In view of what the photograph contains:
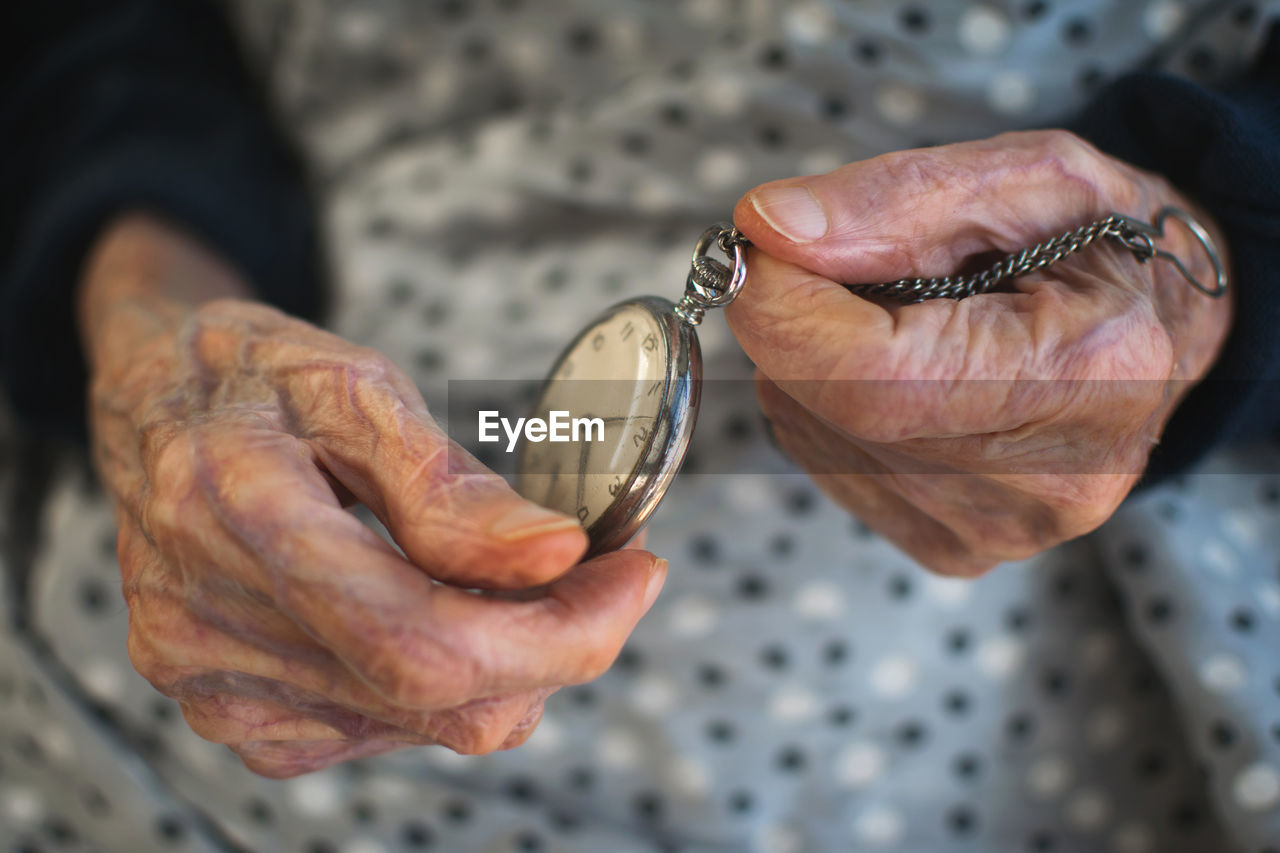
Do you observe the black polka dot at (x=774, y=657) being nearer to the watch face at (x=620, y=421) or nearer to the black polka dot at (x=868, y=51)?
the watch face at (x=620, y=421)

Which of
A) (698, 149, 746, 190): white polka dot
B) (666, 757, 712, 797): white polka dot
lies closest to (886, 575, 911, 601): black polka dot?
(666, 757, 712, 797): white polka dot

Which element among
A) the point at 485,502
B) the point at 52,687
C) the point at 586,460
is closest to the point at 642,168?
the point at 586,460

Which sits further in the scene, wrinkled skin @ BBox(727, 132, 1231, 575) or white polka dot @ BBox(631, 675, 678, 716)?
white polka dot @ BBox(631, 675, 678, 716)

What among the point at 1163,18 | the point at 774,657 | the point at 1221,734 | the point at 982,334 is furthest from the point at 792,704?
the point at 1163,18

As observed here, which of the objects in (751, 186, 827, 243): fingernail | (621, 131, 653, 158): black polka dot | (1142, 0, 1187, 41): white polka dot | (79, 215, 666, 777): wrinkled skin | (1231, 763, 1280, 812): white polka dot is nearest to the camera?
(79, 215, 666, 777): wrinkled skin

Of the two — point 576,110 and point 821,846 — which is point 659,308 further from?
point 821,846

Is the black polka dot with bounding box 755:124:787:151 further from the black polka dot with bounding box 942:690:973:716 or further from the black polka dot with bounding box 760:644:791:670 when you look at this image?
the black polka dot with bounding box 942:690:973:716

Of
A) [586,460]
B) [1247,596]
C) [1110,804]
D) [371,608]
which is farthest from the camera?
[1110,804]
